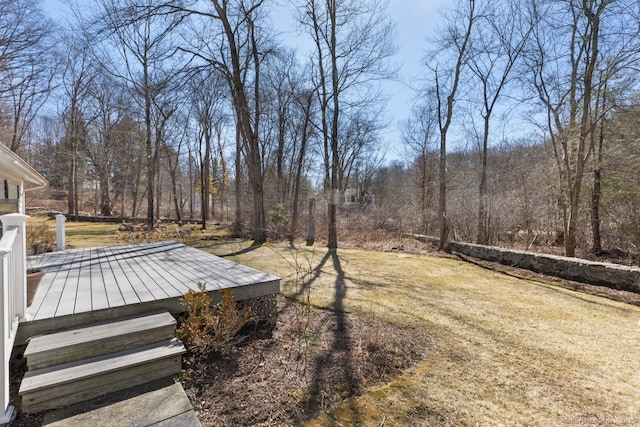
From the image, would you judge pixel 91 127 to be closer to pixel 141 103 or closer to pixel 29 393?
pixel 141 103

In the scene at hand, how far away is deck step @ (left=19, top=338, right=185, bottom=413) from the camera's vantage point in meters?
1.71

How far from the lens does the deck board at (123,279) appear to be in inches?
96.5

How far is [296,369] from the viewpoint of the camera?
2.30 m

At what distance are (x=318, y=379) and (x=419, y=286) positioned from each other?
10.3 ft

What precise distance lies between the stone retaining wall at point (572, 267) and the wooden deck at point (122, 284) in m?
5.65

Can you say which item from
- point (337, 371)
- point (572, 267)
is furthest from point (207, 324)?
point (572, 267)

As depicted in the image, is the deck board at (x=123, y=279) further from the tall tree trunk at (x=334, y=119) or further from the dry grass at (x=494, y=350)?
the tall tree trunk at (x=334, y=119)

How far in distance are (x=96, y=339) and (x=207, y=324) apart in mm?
734

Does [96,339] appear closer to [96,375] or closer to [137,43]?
[96,375]

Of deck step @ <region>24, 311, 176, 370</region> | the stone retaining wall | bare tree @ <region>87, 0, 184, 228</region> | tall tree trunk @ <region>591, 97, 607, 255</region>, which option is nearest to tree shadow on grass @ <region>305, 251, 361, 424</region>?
deck step @ <region>24, 311, 176, 370</region>

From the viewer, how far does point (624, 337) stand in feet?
9.99

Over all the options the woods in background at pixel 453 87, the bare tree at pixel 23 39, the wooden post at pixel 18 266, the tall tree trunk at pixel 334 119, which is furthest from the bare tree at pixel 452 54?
the bare tree at pixel 23 39

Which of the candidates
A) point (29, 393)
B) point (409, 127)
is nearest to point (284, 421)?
point (29, 393)

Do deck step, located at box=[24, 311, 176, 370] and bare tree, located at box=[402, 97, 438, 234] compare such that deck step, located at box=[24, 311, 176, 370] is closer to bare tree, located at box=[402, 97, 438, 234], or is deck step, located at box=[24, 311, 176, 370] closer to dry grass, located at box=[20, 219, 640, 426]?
Answer: dry grass, located at box=[20, 219, 640, 426]
